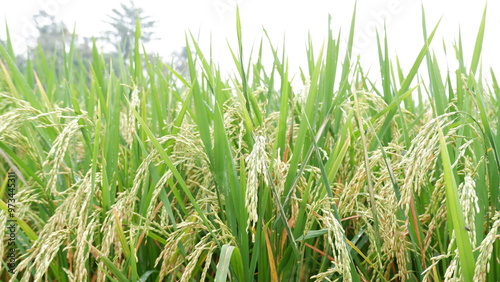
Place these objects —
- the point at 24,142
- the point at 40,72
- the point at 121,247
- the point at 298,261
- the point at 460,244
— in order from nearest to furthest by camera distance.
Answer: the point at 460,244, the point at 298,261, the point at 121,247, the point at 24,142, the point at 40,72

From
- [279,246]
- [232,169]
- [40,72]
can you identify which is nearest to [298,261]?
[279,246]

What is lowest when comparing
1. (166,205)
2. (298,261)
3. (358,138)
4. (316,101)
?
(298,261)

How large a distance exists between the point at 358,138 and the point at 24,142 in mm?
985

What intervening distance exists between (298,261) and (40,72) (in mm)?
2413

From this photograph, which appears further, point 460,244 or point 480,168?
point 480,168

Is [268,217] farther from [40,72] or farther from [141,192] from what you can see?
[40,72]

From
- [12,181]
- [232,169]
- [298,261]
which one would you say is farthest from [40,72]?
[298,261]

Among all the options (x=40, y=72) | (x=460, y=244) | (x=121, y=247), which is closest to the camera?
(x=460, y=244)

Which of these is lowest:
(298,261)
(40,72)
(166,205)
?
(298,261)

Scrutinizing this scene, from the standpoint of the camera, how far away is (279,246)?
3.98 feet

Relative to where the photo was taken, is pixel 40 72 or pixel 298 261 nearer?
pixel 298 261

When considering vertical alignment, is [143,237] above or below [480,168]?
below

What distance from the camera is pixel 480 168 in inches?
43.9

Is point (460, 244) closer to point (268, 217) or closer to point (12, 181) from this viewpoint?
point (268, 217)
